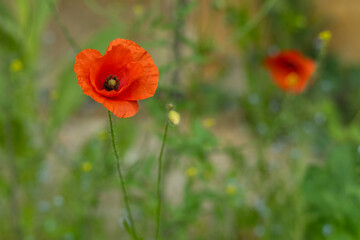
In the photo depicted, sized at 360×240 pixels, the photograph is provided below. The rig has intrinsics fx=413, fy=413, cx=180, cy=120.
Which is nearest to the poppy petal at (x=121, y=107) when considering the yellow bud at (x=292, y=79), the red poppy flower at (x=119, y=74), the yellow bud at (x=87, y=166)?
the red poppy flower at (x=119, y=74)

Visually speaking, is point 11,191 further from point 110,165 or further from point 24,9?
point 24,9

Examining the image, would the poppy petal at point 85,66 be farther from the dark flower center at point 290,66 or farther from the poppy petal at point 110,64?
the dark flower center at point 290,66

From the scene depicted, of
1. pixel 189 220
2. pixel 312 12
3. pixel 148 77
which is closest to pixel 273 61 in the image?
pixel 189 220

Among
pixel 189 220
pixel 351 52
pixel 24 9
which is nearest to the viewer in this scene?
pixel 189 220

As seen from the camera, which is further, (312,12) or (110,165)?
(312,12)

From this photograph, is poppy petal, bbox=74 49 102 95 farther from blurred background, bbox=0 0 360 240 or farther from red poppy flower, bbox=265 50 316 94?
red poppy flower, bbox=265 50 316 94

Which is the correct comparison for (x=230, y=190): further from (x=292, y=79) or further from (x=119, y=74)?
(x=119, y=74)

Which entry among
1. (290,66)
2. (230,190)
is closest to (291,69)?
(290,66)
